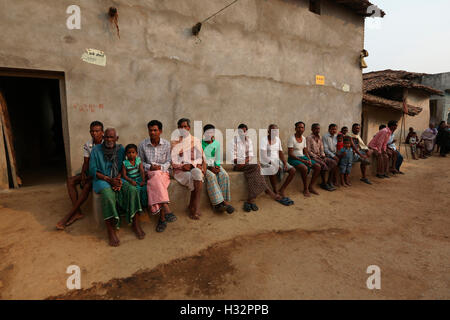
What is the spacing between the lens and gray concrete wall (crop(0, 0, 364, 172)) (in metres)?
4.02

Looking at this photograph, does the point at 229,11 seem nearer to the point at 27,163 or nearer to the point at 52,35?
the point at 52,35

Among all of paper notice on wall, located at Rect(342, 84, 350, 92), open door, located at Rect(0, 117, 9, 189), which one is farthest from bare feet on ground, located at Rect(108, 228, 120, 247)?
paper notice on wall, located at Rect(342, 84, 350, 92)

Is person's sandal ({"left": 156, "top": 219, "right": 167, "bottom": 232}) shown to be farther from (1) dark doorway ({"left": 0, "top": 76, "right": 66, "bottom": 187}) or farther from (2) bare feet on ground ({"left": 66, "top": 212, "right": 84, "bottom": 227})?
(1) dark doorway ({"left": 0, "top": 76, "right": 66, "bottom": 187})

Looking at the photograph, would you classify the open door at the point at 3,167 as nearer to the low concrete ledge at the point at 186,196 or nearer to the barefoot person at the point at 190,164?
the low concrete ledge at the point at 186,196

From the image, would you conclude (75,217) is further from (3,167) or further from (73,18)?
(73,18)

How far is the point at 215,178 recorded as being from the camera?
4160 mm

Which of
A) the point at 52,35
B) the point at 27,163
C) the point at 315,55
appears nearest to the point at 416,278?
the point at 52,35

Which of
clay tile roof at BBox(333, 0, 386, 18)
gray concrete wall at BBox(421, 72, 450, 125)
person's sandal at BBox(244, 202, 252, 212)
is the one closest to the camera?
person's sandal at BBox(244, 202, 252, 212)

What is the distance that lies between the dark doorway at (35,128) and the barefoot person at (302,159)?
16.4ft

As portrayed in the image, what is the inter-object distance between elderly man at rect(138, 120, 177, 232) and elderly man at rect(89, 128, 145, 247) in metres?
0.24

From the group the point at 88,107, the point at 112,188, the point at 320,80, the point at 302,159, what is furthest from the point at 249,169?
the point at 320,80

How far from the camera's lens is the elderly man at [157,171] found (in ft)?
11.5

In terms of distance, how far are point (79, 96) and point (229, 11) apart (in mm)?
3824

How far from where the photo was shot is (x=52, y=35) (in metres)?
3.99
